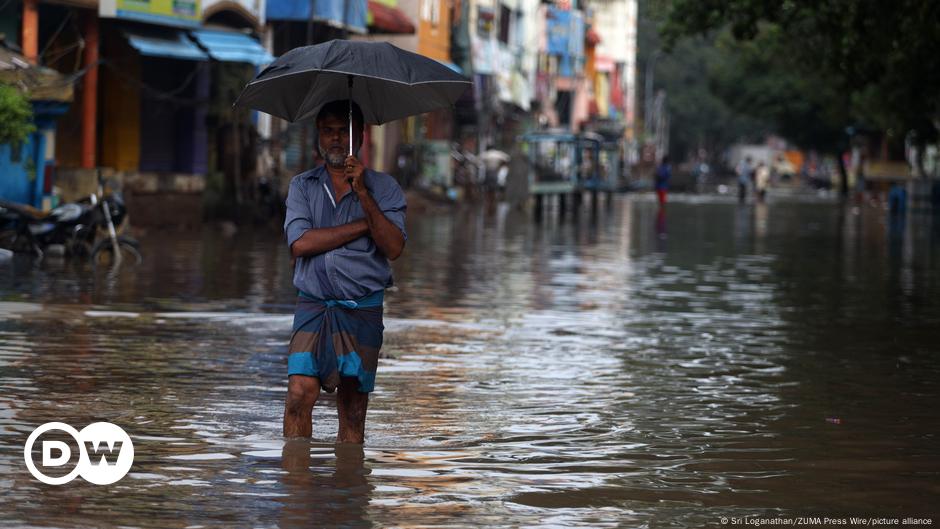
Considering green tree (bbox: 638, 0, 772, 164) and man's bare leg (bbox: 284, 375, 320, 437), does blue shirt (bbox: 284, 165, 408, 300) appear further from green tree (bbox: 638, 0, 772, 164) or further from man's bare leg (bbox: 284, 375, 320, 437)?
green tree (bbox: 638, 0, 772, 164)

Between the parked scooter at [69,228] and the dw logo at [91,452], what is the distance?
40.3 feet

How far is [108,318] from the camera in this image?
1444 cm

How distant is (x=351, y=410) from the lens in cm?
800

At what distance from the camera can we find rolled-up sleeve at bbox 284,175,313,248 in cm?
758

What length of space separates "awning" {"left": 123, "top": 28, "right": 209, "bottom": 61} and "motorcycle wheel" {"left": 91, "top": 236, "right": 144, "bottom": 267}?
8.37m

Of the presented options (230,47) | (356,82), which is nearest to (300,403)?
(356,82)

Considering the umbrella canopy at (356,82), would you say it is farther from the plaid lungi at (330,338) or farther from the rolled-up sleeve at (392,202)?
the plaid lungi at (330,338)

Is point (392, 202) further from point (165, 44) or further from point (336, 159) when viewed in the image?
point (165, 44)

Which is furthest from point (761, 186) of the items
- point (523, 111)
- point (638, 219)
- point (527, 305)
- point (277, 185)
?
point (527, 305)

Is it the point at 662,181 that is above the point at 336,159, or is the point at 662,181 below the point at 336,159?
below

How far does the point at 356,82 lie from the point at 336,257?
117 centimetres

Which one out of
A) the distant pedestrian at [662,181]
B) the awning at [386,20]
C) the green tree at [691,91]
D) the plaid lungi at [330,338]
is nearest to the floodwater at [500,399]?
the plaid lungi at [330,338]

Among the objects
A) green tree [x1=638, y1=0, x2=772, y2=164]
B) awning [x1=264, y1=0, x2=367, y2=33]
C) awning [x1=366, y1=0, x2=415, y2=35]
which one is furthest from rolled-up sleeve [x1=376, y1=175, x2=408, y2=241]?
green tree [x1=638, y1=0, x2=772, y2=164]

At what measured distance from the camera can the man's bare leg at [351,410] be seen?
7805 mm
